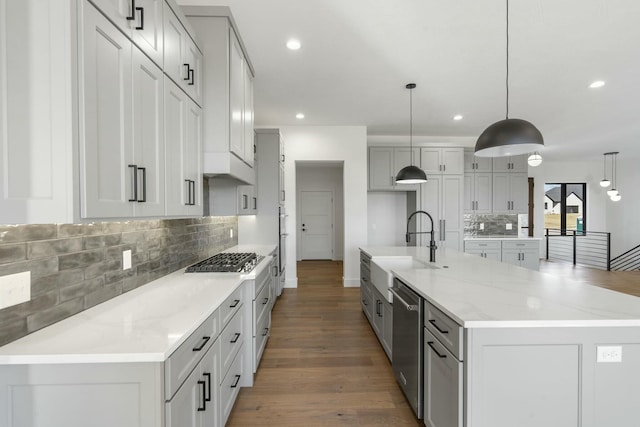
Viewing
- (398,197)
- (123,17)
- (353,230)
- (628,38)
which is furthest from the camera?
(398,197)

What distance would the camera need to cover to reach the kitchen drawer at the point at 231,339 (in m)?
1.72

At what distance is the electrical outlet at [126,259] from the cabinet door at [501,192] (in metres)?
6.24

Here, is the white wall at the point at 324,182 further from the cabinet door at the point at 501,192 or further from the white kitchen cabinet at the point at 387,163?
the cabinet door at the point at 501,192

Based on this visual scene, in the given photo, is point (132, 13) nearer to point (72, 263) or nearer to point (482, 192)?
point (72, 263)

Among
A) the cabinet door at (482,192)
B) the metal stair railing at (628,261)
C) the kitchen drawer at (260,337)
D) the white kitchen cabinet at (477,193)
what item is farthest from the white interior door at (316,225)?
the metal stair railing at (628,261)

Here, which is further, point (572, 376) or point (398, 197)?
point (398, 197)

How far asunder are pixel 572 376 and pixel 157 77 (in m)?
2.50

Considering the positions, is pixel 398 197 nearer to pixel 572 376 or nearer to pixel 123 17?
pixel 572 376

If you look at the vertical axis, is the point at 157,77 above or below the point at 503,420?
above

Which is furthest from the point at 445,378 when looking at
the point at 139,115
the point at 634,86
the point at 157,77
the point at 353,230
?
the point at 634,86

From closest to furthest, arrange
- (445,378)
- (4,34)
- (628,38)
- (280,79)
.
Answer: (4,34) < (445,378) < (628,38) < (280,79)

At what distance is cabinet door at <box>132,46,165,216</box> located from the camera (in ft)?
4.49

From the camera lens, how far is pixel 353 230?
17.2 feet


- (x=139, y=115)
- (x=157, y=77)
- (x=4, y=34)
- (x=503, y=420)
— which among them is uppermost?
(x=157, y=77)
